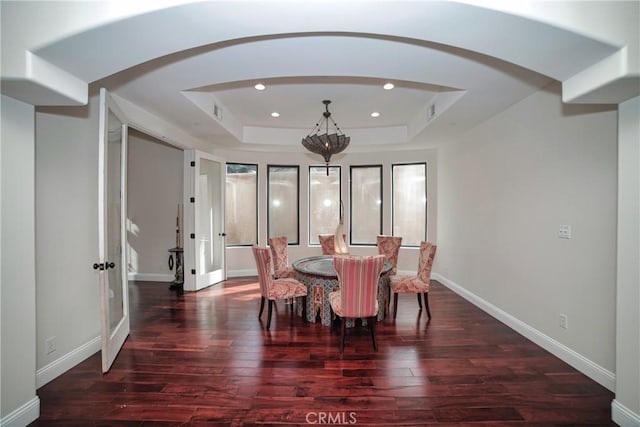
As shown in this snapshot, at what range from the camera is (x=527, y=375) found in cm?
263

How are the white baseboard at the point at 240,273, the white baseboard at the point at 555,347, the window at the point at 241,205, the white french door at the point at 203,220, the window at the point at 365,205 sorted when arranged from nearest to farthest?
the white baseboard at the point at 555,347 → the white french door at the point at 203,220 → the white baseboard at the point at 240,273 → the window at the point at 241,205 → the window at the point at 365,205

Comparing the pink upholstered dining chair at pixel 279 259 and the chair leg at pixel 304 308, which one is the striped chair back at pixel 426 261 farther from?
the pink upholstered dining chair at pixel 279 259

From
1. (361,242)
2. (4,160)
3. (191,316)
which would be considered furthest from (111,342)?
(361,242)

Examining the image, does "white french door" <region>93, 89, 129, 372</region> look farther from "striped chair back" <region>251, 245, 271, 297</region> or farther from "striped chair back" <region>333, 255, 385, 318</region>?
"striped chair back" <region>333, 255, 385, 318</region>

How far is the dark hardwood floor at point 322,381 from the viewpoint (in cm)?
213

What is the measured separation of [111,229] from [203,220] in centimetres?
267

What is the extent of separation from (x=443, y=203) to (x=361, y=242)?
1909mm

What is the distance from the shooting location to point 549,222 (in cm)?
309

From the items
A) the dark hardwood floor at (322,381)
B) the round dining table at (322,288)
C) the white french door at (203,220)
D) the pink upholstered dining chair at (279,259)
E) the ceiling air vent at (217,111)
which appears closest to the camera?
A: the dark hardwood floor at (322,381)

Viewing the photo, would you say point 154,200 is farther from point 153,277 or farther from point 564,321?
point 564,321

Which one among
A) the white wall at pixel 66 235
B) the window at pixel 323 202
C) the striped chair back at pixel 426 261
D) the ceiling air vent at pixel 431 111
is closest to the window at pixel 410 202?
the window at pixel 323 202

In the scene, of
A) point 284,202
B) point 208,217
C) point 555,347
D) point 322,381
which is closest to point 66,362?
point 322,381

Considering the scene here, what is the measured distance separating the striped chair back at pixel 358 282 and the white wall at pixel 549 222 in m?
1.77

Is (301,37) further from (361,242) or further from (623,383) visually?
(361,242)
